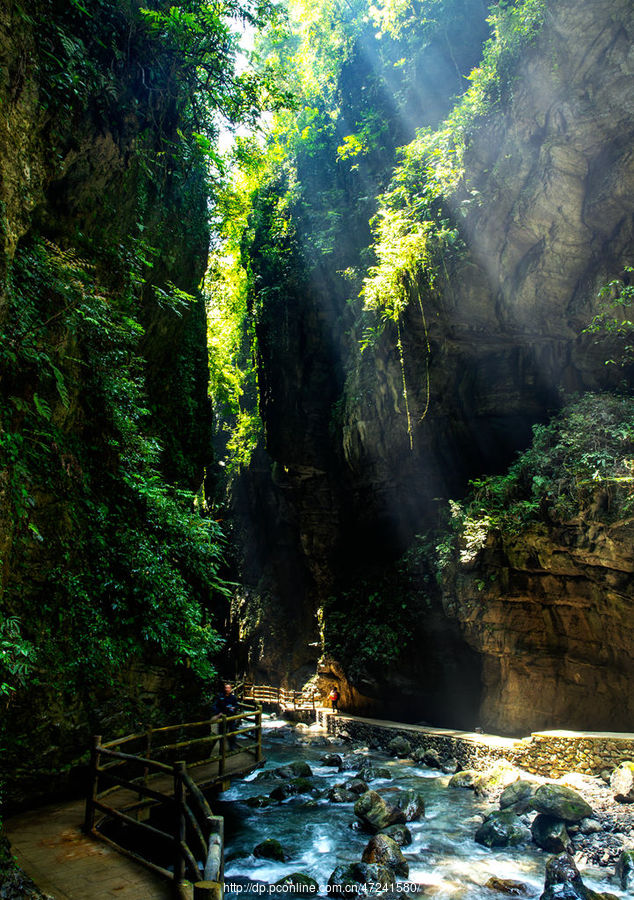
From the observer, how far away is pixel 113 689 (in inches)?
308

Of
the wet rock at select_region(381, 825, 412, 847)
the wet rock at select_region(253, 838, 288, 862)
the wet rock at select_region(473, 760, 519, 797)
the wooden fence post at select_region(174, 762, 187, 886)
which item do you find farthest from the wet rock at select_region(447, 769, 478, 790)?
the wooden fence post at select_region(174, 762, 187, 886)

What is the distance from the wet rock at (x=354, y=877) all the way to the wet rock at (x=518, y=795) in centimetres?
340

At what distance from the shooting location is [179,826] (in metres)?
4.54

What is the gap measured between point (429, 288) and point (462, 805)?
13009mm

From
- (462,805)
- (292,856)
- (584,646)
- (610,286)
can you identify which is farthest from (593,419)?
(292,856)

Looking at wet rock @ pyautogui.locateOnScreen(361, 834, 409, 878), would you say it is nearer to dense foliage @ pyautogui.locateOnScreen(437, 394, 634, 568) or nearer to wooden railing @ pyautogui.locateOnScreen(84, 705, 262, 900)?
wooden railing @ pyautogui.locateOnScreen(84, 705, 262, 900)

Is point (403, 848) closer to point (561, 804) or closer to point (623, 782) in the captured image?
point (561, 804)

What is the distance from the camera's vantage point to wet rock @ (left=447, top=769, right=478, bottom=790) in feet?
34.8

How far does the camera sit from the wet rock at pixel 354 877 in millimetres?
6367

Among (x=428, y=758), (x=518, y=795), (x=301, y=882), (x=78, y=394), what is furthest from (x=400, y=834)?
(x=78, y=394)

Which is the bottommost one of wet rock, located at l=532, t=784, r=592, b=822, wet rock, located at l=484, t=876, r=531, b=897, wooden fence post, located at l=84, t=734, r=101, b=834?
wet rock, located at l=484, t=876, r=531, b=897

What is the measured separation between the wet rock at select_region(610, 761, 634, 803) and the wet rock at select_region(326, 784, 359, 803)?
16.2 feet

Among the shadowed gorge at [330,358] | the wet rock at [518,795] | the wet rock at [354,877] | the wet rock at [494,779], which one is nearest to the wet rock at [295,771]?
the shadowed gorge at [330,358]

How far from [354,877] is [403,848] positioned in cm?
159
